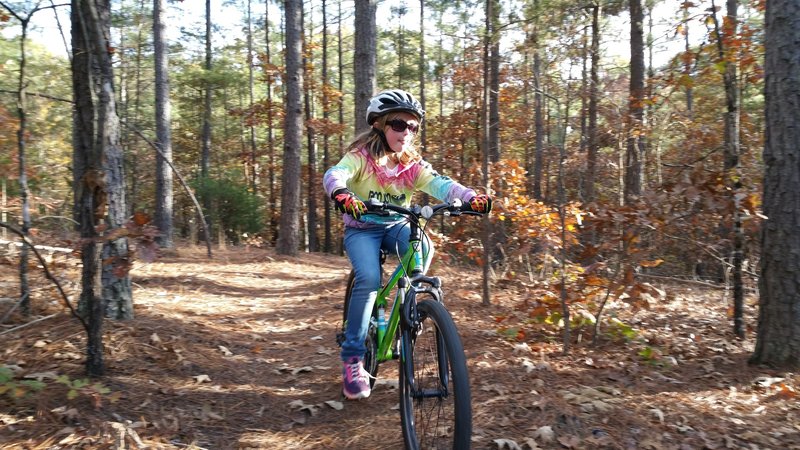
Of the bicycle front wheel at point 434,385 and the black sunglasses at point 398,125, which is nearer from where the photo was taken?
the bicycle front wheel at point 434,385

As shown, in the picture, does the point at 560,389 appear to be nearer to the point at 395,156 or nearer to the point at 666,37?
the point at 395,156

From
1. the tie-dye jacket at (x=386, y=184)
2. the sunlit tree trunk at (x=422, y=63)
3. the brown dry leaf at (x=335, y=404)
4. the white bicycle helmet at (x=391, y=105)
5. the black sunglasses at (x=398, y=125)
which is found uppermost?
the sunlit tree trunk at (x=422, y=63)

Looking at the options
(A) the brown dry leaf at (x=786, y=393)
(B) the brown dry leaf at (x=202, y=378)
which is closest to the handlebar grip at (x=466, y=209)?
(B) the brown dry leaf at (x=202, y=378)

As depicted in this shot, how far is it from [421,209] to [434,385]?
0.96 m

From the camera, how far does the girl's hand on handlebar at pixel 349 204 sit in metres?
2.83

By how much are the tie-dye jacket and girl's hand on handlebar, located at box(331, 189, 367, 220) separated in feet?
1.36

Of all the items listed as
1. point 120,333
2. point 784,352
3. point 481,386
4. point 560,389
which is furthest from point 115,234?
point 784,352

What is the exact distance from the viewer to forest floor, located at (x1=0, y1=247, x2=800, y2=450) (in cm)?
298

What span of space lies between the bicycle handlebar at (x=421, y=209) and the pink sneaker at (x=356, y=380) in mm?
Result: 1239

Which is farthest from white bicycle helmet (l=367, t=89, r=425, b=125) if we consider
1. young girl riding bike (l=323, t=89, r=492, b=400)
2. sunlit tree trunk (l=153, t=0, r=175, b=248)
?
sunlit tree trunk (l=153, t=0, r=175, b=248)

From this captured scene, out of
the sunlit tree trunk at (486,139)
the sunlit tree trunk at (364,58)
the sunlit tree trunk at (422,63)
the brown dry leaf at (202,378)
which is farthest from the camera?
the sunlit tree trunk at (422,63)

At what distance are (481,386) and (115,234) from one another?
266cm

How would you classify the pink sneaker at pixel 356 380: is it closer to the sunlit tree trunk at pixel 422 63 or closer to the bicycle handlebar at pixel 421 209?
the bicycle handlebar at pixel 421 209

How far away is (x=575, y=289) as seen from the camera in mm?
4902
